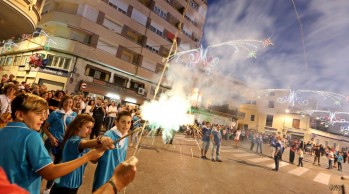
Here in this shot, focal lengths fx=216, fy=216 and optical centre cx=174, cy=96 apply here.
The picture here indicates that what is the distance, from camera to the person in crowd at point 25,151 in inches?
63.0

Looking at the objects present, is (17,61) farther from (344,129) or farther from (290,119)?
(344,129)

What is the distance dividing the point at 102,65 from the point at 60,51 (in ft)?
14.1

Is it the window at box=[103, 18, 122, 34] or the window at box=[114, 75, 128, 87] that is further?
the window at box=[114, 75, 128, 87]

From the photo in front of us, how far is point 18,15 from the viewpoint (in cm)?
1077

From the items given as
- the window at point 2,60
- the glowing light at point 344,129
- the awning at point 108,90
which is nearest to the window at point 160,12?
the awning at point 108,90

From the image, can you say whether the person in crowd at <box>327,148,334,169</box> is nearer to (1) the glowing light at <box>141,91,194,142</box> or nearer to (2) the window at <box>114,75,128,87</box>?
(1) the glowing light at <box>141,91,194,142</box>

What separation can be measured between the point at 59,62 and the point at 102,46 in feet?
15.1

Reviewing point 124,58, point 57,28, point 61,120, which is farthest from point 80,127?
point 124,58

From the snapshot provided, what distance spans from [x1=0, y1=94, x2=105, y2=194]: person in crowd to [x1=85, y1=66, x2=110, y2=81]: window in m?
22.1

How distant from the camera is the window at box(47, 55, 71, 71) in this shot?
21.0 metres

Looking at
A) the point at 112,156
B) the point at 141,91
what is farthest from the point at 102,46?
the point at 112,156

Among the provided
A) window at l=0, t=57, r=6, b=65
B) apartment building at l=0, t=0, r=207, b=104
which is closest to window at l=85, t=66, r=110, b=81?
apartment building at l=0, t=0, r=207, b=104

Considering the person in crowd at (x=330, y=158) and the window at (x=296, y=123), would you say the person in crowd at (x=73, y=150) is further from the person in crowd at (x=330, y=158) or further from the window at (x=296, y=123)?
the window at (x=296, y=123)

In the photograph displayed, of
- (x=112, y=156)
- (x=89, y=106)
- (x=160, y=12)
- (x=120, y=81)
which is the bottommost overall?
(x=112, y=156)
